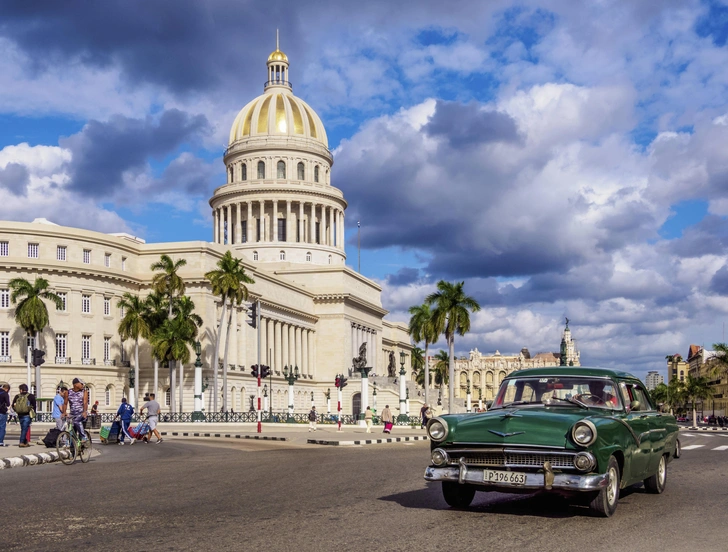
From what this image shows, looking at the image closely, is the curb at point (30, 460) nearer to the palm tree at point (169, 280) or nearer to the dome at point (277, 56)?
the palm tree at point (169, 280)

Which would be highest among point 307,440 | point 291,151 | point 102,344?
point 291,151

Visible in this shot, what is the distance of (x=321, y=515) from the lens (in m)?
10.9

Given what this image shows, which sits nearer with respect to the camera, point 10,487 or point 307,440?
point 10,487

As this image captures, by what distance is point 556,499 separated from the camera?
40.1 feet

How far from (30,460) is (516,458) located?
13980 millimetres

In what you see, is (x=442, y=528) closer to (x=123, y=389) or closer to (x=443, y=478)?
(x=443, y=478)

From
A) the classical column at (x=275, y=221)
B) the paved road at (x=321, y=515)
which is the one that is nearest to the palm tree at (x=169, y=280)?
the classical column at (x=275, y=221)

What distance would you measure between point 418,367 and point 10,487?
135 metres

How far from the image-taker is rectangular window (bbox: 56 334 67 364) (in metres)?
67.9

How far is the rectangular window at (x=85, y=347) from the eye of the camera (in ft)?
229

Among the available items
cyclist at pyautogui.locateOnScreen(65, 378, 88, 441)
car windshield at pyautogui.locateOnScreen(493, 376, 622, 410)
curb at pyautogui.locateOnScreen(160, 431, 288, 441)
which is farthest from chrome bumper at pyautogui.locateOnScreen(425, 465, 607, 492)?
curb at pyautogui.locateOnScreen(160, 431, 288, 441)

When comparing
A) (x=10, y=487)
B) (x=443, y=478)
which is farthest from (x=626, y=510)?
(x=10, y=487)

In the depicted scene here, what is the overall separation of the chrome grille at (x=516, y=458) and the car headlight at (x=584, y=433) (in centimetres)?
18

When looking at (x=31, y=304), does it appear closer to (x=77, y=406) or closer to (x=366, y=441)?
(x=366, y=441)
